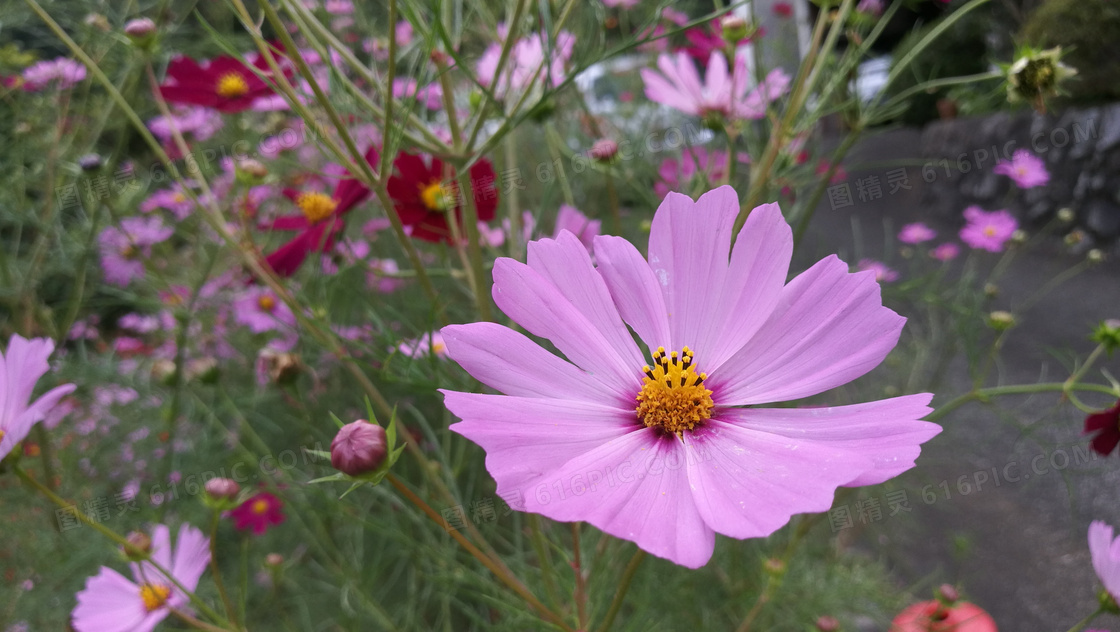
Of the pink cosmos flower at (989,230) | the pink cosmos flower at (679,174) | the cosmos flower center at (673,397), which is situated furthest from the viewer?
the pink cosmos flower at (989,230)

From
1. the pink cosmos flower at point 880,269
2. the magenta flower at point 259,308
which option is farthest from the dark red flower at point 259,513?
the pink cosmos flower at point 880,269

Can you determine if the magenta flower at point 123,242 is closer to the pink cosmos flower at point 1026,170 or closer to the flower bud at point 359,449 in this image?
the flower bud at point 359,449

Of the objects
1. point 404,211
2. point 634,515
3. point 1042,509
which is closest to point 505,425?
point 634,515

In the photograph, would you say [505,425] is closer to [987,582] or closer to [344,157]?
[344,157]

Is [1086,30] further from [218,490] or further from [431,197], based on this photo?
[218,490]

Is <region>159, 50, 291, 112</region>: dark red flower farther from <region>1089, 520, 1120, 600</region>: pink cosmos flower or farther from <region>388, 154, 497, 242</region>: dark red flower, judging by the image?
<region>1089, 520, 1120, 600</region>: pink cosmos flower

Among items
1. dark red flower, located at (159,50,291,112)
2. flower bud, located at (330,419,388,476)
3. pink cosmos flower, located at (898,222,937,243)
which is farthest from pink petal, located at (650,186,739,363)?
pink cosmos flower, located at (898,222,937,243)
